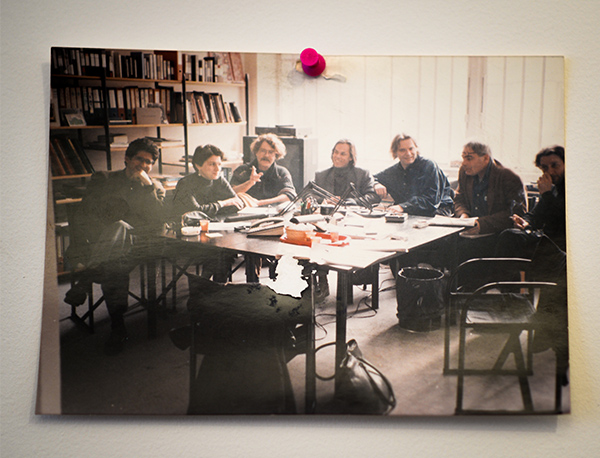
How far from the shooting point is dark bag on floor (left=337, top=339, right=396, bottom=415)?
1.94m

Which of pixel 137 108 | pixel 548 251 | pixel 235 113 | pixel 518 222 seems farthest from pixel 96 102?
pixel 548 251

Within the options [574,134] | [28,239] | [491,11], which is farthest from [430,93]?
[28,239]

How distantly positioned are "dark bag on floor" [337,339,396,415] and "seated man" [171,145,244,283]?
517 mm

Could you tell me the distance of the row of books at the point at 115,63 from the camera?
192 centimetres

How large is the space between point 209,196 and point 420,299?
82 cm

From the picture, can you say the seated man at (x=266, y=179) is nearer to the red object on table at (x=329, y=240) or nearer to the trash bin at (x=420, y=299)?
the red object on table at (x=329, y=240)

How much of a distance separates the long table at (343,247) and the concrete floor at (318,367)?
31 millimetres

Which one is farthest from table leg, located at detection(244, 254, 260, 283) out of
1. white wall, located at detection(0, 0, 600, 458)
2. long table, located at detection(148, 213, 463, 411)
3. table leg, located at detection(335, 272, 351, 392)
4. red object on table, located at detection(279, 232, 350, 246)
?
white wall, located at detection(0, 0, 600, 458)

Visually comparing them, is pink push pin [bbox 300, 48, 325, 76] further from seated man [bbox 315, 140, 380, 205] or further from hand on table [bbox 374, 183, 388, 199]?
hand on table [bbox 374, 183, 388, 199]

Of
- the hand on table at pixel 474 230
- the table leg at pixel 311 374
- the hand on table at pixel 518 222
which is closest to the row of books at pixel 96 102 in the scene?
the table leg at pixel 311 374

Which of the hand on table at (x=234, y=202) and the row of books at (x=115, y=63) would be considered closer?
the row of books at (x=115, y=63)

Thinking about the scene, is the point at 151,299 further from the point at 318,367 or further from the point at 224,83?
the point at 224,83

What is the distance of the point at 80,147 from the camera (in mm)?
1933

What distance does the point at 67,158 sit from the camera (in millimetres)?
1943
